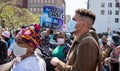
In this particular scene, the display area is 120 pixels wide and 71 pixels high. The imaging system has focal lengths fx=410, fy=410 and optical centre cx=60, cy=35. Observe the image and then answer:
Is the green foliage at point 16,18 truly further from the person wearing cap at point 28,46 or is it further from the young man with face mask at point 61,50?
the person wearing cap at point 28,46

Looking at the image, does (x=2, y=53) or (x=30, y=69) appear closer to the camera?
(x=30, y=69)

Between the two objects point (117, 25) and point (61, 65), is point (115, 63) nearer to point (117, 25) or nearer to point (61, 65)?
point (61, 65)

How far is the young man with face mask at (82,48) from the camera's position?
195 inches

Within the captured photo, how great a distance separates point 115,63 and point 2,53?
2496 millimetres

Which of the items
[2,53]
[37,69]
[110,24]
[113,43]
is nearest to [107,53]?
[113,43]

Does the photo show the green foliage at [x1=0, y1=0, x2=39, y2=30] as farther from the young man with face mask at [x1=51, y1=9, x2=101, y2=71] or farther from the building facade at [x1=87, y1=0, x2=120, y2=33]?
the building facade at [x1=87, y1=0, x2=120, y2=33]

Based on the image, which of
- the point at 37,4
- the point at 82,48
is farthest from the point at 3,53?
the point at 37,4

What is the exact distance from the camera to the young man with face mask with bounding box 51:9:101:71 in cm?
496

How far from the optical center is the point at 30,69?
4426 mm

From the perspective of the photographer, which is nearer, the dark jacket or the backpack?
the dark jacket

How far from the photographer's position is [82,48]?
16.5ft

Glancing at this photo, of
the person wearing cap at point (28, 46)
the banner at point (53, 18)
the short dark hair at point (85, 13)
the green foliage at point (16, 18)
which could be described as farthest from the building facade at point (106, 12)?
the person wearing cap at point (28, 46)

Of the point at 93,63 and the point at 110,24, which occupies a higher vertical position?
the point at 93,63

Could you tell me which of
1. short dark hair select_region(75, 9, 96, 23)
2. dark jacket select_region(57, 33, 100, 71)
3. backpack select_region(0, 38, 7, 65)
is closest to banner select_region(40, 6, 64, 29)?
backpack select_region(0, 38, 7, 65)
